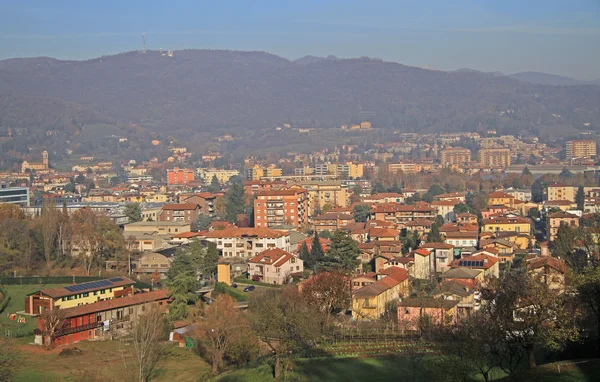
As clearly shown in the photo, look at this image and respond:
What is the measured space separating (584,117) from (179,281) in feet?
437

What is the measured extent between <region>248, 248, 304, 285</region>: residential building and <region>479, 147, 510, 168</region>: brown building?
56.6m

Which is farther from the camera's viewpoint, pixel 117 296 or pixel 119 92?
pixel 119 92

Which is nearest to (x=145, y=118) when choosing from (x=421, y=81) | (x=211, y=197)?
(x=421, y=81)

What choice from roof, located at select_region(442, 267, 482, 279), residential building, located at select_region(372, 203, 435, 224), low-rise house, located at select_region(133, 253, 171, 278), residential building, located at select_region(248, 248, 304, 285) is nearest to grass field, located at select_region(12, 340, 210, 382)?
roof, located at select_region(442, 267, 482, 279)

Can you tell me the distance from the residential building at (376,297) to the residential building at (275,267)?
386 centimetres

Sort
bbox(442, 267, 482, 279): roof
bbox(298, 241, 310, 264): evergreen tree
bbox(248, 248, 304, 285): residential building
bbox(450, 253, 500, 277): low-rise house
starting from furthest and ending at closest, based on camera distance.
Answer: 1. bbox(298, 241, 310, 264): evergreen tree
2. bbox(248, 248, 304, 285): residential building
3. bbox(450, 253, 500, 277): low-rise house
4. bbox(442, 267, 482, 279): roof

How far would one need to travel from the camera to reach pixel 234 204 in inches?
1377

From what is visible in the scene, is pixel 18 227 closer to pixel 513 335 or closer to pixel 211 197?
pixel 211 197

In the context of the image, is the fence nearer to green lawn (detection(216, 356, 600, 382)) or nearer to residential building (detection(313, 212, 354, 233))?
green lawn (detection(216, 356, 600, 382))

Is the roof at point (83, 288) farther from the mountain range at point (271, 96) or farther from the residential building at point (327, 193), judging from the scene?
the mountain range at point (271, 96)

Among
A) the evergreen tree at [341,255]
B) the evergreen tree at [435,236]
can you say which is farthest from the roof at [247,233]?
the evergreen tree at [435,236]

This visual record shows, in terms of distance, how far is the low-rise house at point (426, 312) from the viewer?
13883mm

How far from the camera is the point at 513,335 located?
388 inches

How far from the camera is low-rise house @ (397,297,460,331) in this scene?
13883 mm
